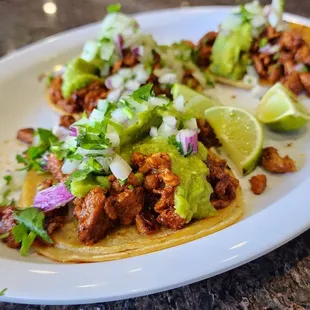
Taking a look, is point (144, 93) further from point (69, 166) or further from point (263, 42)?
point (263, 42)

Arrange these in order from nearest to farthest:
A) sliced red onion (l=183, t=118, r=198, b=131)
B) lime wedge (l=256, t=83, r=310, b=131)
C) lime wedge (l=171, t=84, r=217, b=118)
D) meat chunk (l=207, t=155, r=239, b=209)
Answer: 1. meat chunk (l=207, t=155, r=239, b=209)
2. sliced red onion (l=183, t=118, r=198, b=131)
3. lime wedge (l=256, t=83, r=310, b=131)
4. lime wedge (l=171, t=84, r=217, b=118)

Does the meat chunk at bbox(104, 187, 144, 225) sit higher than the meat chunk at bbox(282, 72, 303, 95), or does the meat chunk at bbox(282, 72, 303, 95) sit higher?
the meat chunk at bbox(104, 187, 144, 225)

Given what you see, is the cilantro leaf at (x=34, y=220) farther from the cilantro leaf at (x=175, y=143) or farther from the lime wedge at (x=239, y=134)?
the lime wedge at (x=239, y=134)

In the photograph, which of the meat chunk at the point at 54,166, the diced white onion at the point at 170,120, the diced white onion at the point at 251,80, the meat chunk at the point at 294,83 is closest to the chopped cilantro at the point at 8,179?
the meat chunk at the point at 54,166

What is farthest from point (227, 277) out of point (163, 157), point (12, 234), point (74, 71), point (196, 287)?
point (74, 71)

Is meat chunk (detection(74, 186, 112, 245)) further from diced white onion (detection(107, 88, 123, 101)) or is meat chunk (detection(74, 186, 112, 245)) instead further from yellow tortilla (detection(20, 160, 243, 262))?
diced white onion (detection(107, 88, 123, 101))

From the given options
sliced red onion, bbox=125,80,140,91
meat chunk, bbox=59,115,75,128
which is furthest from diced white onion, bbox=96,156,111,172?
sliced red onion, bbox=125,80,140,91

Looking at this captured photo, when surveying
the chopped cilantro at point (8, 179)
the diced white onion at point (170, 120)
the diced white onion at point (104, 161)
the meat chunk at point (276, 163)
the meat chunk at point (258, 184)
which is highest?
the diced white onion at point (170, 120)

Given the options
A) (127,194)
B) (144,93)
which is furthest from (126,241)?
(144,93)
